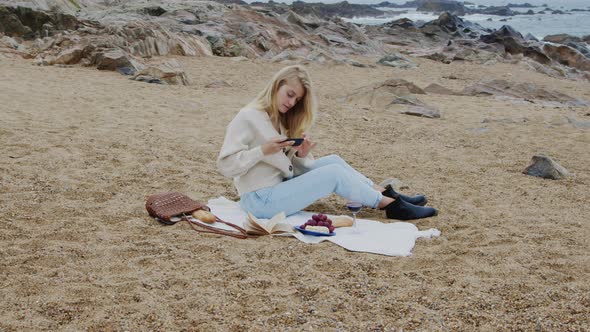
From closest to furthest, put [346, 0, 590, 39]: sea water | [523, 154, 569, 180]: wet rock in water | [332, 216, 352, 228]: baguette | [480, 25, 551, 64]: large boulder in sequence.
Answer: [332, 216, 352, 228]: baguette < [523, 154, 569, 180]: wet rock in water < [480, 25, 551, 64]: large boulder < [346, 0, 590, 39]: sea water

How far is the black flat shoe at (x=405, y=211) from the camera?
500cm

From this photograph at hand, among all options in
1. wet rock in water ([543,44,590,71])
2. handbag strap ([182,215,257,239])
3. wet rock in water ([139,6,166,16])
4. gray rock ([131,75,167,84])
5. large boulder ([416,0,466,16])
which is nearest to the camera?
handbag strap ([182,215,257,239])

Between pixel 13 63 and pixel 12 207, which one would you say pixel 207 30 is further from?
pixel 12 207

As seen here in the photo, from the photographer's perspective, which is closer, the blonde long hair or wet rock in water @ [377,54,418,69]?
the blonde long hair

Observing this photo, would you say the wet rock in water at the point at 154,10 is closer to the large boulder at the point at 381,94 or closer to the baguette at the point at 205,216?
the large boulder at the point at 381,94

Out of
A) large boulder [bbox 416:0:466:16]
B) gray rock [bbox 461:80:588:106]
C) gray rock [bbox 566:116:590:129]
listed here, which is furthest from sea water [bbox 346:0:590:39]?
gray rock [bbox 566:116:590:129]

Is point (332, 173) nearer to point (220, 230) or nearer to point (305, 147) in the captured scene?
point (305, 147)

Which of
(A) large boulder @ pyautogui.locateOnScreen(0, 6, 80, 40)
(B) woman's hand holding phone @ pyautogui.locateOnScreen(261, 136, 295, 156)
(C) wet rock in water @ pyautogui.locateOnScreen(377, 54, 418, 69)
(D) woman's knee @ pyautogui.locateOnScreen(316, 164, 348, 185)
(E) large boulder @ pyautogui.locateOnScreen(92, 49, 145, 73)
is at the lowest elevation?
(C) wet rock in water @ pyautogui.locateOnScreen(377, 54, 418, 69)

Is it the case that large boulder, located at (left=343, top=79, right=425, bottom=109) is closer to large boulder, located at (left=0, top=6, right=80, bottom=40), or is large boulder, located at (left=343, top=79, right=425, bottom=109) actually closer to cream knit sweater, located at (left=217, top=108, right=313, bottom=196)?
cream knit sweater, located at (left=217, top=108, right=313, bottom=196)

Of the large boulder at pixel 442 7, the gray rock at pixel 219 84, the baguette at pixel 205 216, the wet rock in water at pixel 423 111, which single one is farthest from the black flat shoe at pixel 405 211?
the large boulder at pixel 442 7

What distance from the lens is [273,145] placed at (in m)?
4.52

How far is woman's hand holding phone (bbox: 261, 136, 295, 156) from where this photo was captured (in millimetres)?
4527

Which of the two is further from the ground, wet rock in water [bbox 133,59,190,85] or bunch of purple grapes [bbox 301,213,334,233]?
bunch of purple grapes [bbox 301,213,334,233]

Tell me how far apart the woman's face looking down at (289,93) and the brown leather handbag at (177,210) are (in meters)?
1.02
